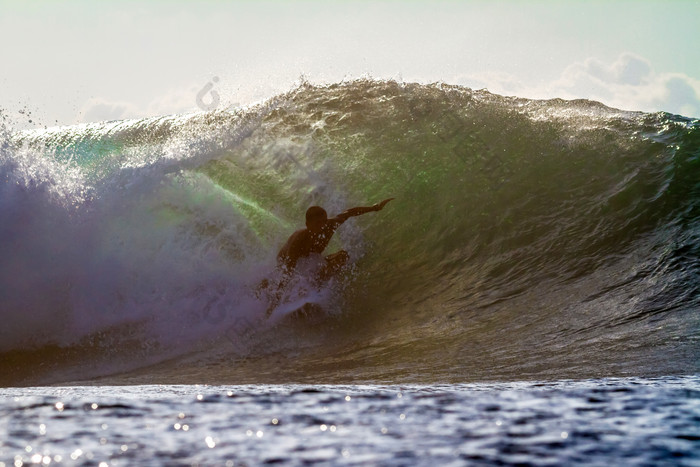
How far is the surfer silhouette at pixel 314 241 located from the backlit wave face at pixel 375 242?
264mm

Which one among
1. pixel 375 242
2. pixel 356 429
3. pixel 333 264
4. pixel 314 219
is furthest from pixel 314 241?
pixel 356 429

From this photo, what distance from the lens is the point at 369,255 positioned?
7168 millimetres

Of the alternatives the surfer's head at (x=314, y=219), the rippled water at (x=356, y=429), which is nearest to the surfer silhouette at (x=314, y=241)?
the surfer's head at (x=314, y=219)

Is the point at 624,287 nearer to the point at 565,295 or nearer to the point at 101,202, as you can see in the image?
the point at 565,295

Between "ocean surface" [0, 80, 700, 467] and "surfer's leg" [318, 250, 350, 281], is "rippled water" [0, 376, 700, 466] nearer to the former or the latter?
"ocean surface" [0, 80, 700, 467]

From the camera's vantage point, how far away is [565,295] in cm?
556

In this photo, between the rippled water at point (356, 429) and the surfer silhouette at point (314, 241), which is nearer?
the rippled water at point (356, 429)

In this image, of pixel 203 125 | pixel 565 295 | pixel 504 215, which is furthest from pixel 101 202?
pixel 565 295

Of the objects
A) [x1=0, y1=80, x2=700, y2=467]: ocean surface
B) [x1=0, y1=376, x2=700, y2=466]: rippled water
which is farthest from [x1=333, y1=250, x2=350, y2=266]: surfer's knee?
[x1=0, y1=376, x2=700, y2=466]: rippled water

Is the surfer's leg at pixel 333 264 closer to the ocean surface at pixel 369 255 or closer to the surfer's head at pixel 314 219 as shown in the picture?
the ocean surface at pixel 369 255

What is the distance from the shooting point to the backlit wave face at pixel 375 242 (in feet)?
16.2

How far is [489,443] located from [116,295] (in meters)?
5.98

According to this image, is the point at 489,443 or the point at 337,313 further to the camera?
the point at 337,313

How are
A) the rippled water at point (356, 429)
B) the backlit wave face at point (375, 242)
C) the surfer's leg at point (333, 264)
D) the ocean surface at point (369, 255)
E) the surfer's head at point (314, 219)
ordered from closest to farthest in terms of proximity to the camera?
1. the rippled water at point (356, 429)
2. the ocean surface at point (369, 255)
3. the backlit wave face at point (375, 242)
4. the surfer's head at point (314, 219)
5. the surfer's leg at point (333, 264)
